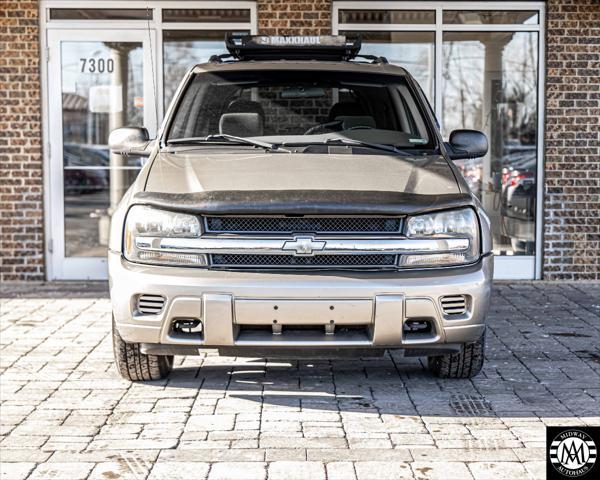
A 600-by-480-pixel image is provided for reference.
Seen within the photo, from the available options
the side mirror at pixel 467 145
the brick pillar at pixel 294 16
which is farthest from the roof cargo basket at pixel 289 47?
the brick pillar at pixel 294 16

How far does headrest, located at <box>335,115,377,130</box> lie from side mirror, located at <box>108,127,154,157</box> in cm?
122

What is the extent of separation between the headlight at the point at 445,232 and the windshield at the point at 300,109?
1.03 meters

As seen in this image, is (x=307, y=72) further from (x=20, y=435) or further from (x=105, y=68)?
(x=105, y=68)

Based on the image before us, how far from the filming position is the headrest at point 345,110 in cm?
659

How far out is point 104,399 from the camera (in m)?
5.59

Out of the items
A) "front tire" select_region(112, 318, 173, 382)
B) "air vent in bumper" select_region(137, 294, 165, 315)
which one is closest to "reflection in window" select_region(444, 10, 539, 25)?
"front tire" select_region(112, 318, 173, 382)

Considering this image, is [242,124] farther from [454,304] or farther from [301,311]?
[454,304]

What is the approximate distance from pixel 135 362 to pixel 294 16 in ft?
17.3

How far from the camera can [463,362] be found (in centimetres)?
590

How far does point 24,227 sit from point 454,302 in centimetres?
608

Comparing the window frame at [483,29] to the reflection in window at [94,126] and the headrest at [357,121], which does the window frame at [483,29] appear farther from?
the headrest at [357,121]

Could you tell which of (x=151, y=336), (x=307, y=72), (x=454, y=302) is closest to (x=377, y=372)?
(x=454, y=302)

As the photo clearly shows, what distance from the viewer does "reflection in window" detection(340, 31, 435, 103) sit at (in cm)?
Result: 1026

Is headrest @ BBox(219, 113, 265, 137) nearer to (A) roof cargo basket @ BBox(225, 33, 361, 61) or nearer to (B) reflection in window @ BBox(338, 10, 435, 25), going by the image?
(A) roof cargo basket @ BBox(225, 33, 361, 61)
